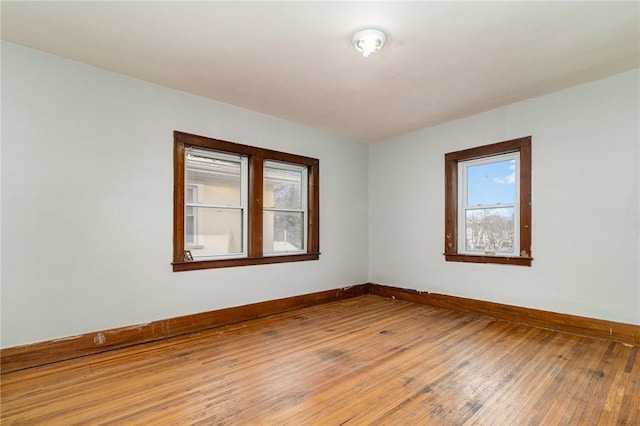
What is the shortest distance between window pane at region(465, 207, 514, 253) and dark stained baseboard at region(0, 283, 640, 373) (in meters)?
0.75

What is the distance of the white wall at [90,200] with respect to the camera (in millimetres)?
2631

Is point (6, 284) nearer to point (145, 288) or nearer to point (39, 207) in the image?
point (39, 207)

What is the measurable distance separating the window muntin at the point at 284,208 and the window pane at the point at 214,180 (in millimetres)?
472

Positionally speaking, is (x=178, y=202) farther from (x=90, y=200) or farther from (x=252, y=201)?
(x=252, y=201)

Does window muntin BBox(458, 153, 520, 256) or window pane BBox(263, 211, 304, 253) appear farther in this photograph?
window pane BBox(263, 211, 304, 253)

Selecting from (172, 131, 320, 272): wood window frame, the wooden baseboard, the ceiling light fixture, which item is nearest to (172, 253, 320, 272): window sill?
(172, 131, 320, 272): wood window frame

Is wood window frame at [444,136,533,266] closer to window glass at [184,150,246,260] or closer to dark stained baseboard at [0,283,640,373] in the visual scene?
dark stained baseboard at [0,283,640,373]

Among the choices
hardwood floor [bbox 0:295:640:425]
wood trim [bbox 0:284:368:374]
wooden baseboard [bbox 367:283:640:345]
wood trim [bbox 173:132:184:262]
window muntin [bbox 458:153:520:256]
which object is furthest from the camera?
window muntin [bbox 458:153:520:256]

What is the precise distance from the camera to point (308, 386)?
231 cm

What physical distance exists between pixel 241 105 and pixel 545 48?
317 cm

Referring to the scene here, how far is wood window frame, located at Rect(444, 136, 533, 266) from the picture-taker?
383 centimetres

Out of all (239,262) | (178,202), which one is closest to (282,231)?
(239,262)

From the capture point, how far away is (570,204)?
351 cm

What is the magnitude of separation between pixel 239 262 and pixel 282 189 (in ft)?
4.25
